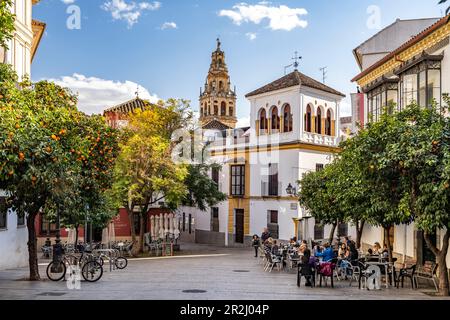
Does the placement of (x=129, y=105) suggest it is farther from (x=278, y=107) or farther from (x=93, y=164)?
(x=93, y=164)

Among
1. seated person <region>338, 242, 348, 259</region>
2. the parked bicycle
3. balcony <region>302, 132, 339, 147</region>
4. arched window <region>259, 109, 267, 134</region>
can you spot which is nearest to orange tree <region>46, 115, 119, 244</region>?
the parked bicycle

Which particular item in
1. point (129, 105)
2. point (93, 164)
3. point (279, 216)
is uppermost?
point (129, 105)

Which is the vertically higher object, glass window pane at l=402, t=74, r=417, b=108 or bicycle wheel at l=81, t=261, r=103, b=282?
glass window pane at l=402, t=74, r=417, b=108

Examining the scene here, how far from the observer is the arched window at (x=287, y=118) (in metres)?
37.7

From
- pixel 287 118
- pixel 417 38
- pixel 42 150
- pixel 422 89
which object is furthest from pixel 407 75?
pixel 287 118

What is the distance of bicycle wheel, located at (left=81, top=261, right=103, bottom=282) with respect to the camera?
1661 cm

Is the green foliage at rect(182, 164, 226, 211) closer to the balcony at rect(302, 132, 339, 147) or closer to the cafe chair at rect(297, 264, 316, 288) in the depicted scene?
the balcony at rect(302, 132, 339, 147)

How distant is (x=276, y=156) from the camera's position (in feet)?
124

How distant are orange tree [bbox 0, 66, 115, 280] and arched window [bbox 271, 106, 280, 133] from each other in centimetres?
2164

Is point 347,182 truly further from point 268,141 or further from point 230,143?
point 230,143

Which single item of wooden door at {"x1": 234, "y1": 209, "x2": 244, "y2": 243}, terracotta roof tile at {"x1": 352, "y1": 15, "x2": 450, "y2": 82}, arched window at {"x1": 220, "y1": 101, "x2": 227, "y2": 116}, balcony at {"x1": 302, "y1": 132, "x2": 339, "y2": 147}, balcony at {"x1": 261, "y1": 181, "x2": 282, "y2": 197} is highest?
arched window at {"x1": 220, "y1": 101, "x2": 227, "y2": 116}

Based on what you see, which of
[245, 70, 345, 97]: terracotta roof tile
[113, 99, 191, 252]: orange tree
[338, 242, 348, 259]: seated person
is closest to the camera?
[338, 242, 348, 259]: seated person

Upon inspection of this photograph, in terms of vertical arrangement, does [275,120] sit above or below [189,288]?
above

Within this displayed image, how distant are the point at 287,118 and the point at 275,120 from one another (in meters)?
1.20
